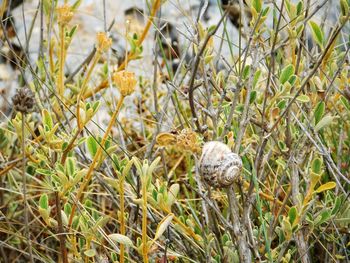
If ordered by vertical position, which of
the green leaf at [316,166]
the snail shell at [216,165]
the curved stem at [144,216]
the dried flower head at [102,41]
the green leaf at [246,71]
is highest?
the dried flower head at [102,41]

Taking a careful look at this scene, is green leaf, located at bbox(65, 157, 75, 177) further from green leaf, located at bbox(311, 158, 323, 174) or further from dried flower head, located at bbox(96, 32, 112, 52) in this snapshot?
green leaf, located at bbox(311, 158, 323, 174)

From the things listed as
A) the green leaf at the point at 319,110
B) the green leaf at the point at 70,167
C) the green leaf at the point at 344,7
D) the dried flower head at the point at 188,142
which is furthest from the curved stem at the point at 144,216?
the green leaf at the point at 344,7

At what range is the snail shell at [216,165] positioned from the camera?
3.53 ft

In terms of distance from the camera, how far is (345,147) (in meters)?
1.85

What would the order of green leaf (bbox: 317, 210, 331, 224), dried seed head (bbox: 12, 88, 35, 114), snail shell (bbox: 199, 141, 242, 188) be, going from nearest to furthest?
1. snail shell (bbox: 199, 141, 242, 188)
2. dried seed head (bbox: 12, 88, 35, 114)
3. green leaf (bbox: 317, 210, 331, 224)

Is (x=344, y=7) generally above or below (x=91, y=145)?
above

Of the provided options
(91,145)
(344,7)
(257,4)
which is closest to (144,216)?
(91,145)

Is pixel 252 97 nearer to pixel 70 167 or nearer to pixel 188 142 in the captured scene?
pixel 188 142

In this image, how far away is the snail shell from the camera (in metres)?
1.08

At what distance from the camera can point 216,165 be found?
1.07 meters

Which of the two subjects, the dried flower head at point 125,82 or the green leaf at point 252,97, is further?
the green leaf at point 252,97

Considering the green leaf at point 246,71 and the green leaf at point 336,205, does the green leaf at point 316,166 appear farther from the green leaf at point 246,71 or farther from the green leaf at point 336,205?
the green leaf at point 246,71

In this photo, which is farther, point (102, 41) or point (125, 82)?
point (102, 41)

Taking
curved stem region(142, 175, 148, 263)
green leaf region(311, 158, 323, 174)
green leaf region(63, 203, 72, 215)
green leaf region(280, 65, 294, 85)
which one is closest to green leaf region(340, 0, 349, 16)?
green leaf region(280, 65, 294, 85)
